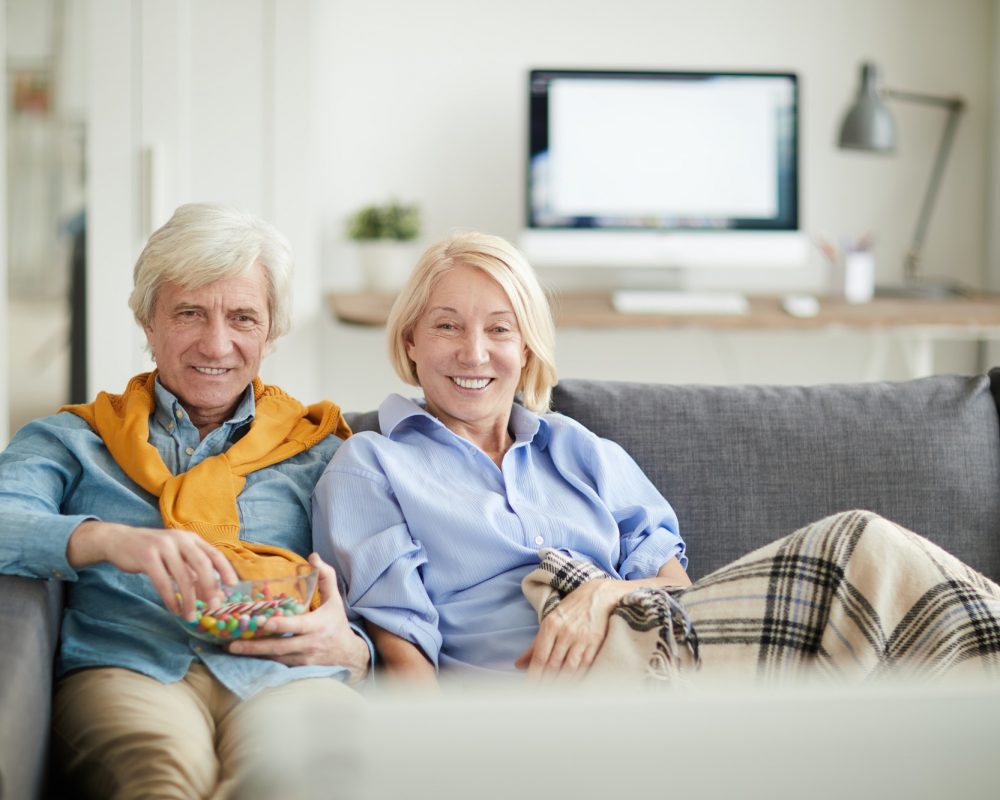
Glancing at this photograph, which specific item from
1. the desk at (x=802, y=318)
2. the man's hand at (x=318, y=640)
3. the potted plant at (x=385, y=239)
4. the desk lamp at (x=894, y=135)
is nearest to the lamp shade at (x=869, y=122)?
the desk lamp at (x=894, y=135)

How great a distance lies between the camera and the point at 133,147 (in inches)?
138

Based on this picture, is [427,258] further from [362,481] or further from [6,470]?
[6,470]

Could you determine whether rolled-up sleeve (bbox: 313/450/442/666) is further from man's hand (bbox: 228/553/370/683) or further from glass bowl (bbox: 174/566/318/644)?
glass bowl (bbox: 174/566/318/644)

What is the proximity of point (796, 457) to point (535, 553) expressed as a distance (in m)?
0.53

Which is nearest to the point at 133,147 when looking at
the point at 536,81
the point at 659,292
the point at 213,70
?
the point at 213,70

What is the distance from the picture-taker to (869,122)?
377 centimetres

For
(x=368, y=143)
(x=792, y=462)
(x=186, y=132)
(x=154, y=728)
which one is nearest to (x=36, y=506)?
(x=154, y=728)

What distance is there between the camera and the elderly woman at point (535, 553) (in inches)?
56.1

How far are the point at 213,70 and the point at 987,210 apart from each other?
103 inches

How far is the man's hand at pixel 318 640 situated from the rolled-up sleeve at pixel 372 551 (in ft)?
0.23

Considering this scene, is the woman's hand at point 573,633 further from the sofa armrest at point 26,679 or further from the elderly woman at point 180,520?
the sofa armrest at point 26,679

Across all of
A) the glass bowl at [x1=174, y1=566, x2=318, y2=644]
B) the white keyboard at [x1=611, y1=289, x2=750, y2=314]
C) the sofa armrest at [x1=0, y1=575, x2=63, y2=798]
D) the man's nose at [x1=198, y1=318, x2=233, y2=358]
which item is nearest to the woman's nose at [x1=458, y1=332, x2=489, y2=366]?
the man's nose at [x1=198, y1=318, x2=233, y2=358]

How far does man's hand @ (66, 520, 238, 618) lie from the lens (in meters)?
1.35

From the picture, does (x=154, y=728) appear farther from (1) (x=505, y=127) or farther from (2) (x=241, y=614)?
(1) (x=505, y=127)
